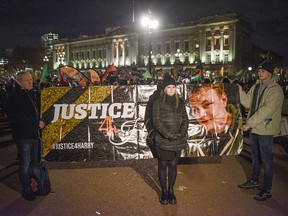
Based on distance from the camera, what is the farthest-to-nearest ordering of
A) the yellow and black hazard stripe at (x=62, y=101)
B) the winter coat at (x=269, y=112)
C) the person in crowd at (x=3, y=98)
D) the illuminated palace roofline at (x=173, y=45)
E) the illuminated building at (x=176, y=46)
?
the illuminated palace roofline at (x=173, y=45)
the illuminated building at (x=176, y=46)
the yellow and black hazard stripe at (x=62, y=101)
the person in crowd at (x=3, y=98)
the winter coat at (x=269, y=112)

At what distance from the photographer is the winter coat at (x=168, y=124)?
14.3 feet

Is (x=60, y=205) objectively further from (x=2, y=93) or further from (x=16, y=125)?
(x=2, y=93)

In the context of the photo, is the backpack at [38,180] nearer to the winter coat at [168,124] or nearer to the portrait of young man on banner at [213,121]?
the winter coat at [168,124]

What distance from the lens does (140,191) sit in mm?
5027

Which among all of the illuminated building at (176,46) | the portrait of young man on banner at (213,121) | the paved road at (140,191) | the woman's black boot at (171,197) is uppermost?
the illuminated building at (176,46)

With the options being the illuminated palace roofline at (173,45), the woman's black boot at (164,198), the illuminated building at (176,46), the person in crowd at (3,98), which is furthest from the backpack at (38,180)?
the illuminated palace roofline at (173,45)

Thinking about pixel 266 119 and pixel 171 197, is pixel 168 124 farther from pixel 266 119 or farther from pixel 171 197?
pixel 266 119

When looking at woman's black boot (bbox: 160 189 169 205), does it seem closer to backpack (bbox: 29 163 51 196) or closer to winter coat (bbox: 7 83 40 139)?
backpack (bbox: 29 163 51 196)

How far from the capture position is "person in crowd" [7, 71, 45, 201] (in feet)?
15.5

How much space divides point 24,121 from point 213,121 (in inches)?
137

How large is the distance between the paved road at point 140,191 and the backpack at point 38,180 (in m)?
0.11

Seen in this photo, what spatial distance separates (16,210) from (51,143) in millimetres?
1693

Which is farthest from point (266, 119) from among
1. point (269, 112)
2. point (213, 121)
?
point (213, 121)

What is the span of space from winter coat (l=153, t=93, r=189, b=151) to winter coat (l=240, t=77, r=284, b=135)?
1163mm
